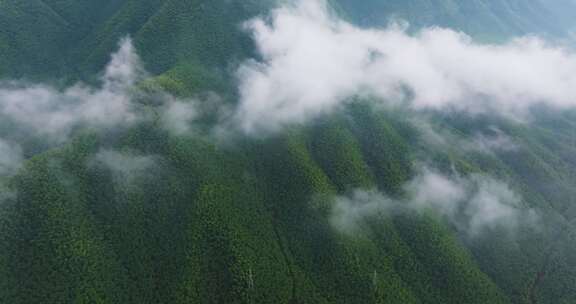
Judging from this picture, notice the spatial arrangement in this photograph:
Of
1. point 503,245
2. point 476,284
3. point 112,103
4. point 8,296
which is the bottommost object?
point 476,284

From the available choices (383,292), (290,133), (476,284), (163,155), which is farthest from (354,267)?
(163,155)

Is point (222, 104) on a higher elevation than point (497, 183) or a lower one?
higher

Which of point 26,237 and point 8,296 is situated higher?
point 26,237

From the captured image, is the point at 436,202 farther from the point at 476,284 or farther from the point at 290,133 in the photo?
the point at 290,133

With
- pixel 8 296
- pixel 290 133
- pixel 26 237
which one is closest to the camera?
pixel 8 296

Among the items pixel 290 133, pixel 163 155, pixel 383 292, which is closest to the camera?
pixel 383 292

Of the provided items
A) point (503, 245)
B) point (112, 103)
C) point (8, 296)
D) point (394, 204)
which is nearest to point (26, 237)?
point (8, 296)

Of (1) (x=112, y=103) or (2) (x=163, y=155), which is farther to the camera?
(1) (x=112, y=103)

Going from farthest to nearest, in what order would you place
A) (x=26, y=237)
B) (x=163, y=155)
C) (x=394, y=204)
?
(x=394, y=204)
(x=163, y=155)
(x=26, y=237)

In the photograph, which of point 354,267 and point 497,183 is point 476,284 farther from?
point 497,183
